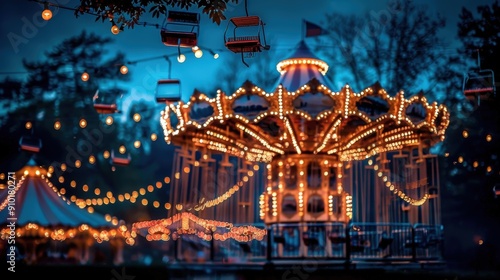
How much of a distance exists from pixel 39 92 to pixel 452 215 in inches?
822

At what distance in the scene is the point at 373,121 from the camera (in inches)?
639

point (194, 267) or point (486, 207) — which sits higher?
point (486, 207)

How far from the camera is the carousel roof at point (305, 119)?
16.0 metres

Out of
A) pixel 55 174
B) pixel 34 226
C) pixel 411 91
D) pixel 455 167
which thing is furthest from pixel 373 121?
pixel 55 174

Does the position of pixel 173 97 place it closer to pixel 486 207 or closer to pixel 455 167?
pixel 486 207

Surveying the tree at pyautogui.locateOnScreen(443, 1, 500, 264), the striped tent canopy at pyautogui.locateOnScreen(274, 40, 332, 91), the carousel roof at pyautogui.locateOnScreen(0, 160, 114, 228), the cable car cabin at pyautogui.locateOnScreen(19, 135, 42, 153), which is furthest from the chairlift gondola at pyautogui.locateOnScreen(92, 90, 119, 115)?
the tree at pyautogui.locateOnScreen(443, 1, 500, 264)

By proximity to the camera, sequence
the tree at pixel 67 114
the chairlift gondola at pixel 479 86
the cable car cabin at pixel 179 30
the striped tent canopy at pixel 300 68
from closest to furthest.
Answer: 1. the cable car cabin at pixel 179 30
2. the chairlift gondola at pixel 479 86
3. the striped tent canopy at pixel 300 68
4. the tree at pixel 67 114

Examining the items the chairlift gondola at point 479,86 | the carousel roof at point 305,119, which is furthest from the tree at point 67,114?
the chairlift gondola at point 479,86

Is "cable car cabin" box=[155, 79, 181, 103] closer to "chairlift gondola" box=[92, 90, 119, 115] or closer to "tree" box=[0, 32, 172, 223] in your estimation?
"chairlift gondola" box=[92, 90, 119, 115]

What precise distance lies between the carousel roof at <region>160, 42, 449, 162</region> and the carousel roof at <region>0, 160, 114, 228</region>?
471cm

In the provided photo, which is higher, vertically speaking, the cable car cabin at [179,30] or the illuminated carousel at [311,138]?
the cable car cabin at [179,30]

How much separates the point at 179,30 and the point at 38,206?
36.9 feet

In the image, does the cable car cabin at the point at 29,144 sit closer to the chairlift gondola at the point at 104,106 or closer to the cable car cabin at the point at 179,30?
the chairlift gondola at the point at 104,106

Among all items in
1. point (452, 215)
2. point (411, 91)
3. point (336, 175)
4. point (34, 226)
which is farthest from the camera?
point (452, 215)
